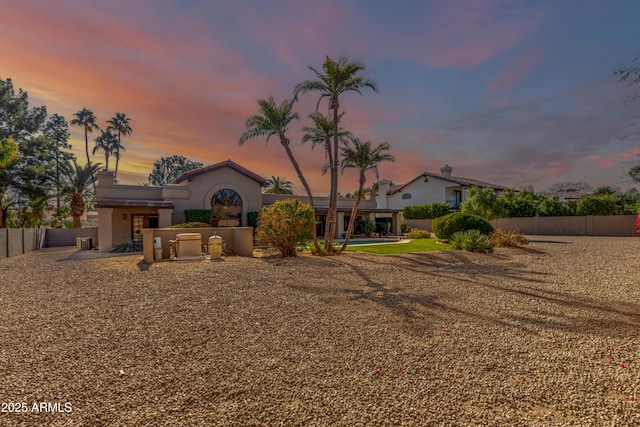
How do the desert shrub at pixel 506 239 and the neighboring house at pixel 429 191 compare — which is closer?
the desert shrub at pixel 506 239

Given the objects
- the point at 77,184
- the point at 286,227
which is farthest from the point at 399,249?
the point at 77,184

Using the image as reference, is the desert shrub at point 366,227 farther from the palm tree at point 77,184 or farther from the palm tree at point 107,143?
the palm tree at point 107,143

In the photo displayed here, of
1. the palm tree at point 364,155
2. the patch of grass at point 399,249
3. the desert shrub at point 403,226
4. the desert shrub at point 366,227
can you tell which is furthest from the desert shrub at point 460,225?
the desert shrub at point 403,226

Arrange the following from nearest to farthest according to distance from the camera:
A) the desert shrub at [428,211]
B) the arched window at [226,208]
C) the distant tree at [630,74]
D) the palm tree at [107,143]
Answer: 1. the distant tree at [630,74]
2. the arched window at [226,208]
3. the desert shrub at [428,211]
4. the palm tree at [107,143]

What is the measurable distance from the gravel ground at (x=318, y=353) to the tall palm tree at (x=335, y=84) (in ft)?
28.3

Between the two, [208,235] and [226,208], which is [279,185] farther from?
[208,235]

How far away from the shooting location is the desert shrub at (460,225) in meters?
20.2

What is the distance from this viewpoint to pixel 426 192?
45.8m

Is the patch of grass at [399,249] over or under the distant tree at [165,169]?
under

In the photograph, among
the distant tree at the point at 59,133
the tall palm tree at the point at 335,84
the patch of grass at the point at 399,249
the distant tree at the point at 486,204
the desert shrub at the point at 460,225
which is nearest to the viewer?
the tall palm tree at the point at 335,84

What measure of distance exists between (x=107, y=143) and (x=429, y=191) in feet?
170

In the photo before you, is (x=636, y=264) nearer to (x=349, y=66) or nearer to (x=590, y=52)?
(x=590, y=52)

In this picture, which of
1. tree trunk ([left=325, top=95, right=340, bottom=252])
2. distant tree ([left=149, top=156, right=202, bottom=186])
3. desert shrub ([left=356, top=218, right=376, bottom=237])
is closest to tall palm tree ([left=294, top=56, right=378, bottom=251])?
tree trunk ([left=325, top=95, right=340, bottom=252])

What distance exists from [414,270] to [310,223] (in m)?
5.66
